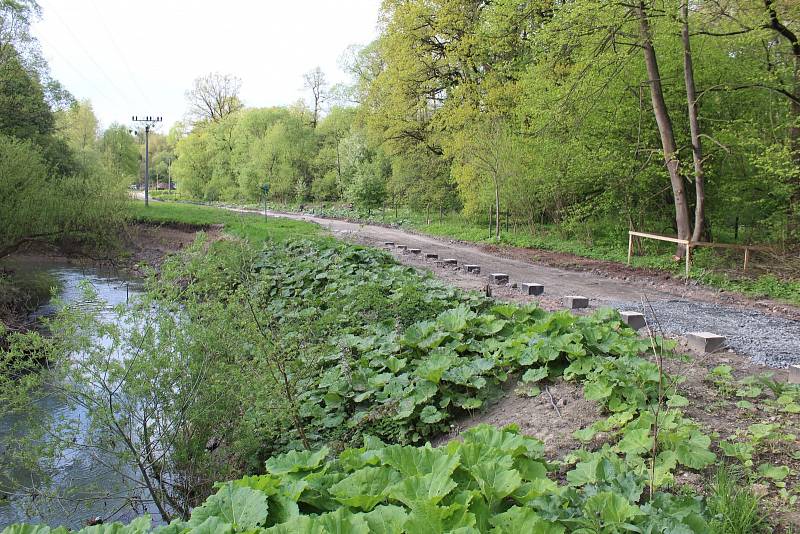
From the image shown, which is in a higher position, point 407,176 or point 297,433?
point 407,176

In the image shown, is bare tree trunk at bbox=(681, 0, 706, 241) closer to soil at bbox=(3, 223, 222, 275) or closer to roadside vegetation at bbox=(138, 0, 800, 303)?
roadside vegetation at bbox=(138, 0, 800, 303)

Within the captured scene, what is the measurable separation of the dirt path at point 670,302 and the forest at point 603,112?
312 cm

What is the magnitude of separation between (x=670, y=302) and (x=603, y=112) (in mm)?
8110

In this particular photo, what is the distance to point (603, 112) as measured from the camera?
609 inches

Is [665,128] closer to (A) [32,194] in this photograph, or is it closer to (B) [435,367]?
(B) [435,367]

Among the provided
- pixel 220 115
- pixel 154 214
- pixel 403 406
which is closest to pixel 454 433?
pixel 403 406

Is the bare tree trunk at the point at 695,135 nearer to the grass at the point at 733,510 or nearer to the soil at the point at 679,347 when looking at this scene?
the soil at the point at 679,347

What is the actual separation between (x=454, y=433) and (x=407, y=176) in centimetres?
2453

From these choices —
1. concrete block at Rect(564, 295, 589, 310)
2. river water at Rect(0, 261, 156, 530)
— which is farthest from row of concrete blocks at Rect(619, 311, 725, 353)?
river water at Rect(0, 261, 156, 530)

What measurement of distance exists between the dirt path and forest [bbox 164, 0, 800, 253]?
3.12 m

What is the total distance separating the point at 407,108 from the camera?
83.7 ft

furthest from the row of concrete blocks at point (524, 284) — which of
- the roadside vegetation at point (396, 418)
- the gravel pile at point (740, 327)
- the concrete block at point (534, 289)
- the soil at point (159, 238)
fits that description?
the soil at point (159, 238)

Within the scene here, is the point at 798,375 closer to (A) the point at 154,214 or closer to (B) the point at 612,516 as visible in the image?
(B) the point at 612,516

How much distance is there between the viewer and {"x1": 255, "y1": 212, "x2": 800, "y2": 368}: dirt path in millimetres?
6527
